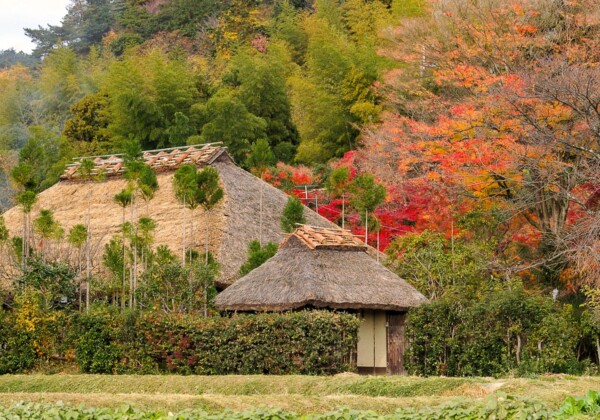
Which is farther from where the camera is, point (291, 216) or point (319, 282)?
point (291, 216)

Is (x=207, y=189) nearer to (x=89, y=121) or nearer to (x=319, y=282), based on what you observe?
(x=319, y=282)

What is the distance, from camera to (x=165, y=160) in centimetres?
2706

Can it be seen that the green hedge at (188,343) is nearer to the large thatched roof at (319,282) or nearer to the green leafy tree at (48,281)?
the green leafy tree at (48,281)

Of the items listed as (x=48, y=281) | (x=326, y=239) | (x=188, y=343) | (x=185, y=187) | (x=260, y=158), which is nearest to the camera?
(x=188, y=343)

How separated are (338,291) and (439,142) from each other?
6540 mm

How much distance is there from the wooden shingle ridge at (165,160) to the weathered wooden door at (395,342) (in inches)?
309

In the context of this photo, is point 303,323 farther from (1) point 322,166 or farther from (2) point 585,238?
(1) point 322,166

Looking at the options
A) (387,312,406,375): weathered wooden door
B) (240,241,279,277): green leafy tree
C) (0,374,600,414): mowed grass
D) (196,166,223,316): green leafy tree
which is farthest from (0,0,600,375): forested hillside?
(0,374,600,414): mowed grass

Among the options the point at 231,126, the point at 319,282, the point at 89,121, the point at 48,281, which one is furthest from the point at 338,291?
the point at 89,121

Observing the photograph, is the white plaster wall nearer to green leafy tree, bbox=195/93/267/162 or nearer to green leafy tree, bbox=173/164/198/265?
green leafy tree, bbox=173/164/198/265

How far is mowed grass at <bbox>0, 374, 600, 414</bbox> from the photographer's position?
11.6 meters

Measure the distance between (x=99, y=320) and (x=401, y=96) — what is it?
14.4 m

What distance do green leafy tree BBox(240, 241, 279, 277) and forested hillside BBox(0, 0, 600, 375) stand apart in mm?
2050

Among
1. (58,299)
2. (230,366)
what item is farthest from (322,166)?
(230,366)
